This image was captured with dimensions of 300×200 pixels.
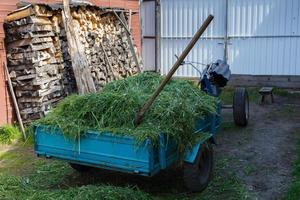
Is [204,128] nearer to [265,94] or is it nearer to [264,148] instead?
[264,148]

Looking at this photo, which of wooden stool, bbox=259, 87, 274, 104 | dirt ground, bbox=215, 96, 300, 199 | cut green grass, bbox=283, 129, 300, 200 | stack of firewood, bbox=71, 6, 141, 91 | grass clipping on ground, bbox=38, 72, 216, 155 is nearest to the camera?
grass clipping on ground, bbox=38, 72, 216, 155

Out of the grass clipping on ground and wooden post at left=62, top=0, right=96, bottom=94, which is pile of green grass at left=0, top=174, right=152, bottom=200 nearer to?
the grass clipping on ground

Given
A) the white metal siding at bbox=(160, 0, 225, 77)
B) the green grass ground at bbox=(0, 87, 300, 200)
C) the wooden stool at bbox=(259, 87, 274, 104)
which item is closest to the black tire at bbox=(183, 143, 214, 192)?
the green grass ground at bbox=(0, 87, 300, 200)

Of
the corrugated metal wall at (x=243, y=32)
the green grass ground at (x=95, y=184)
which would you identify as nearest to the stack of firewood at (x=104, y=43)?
the corrugated metal wall at (x=243, y=32)

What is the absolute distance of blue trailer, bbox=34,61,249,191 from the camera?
12.9 ft

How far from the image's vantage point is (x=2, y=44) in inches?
274

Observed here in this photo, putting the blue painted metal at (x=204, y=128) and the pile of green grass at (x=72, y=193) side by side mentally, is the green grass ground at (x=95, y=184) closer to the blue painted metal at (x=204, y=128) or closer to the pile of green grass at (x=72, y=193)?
the pile of green grass at (x=72, y=193)

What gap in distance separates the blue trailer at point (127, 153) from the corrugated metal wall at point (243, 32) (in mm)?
6873

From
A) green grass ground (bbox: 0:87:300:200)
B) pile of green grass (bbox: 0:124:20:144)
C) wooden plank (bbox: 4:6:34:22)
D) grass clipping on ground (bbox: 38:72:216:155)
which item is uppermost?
wooden plank (bbox: 4:6:34:22)

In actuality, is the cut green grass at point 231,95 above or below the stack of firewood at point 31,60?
below

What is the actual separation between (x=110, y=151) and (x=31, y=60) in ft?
11.6

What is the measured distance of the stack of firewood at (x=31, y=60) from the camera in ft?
22.9

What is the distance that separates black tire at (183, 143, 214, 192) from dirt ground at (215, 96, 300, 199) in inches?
20.8

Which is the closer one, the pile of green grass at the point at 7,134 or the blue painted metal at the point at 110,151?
the blue painted metal at the point at 110,151
